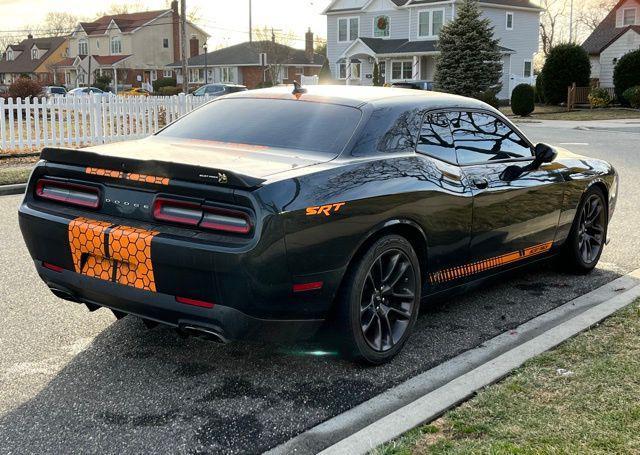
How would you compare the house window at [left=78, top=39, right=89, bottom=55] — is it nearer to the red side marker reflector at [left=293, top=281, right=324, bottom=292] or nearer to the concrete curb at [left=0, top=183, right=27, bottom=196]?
the concrete curb at [left=0, top=183, right=27, bottom=196]

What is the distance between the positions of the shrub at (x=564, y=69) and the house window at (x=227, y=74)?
128 feet

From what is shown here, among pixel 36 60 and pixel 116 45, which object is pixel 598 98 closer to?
pixel 116 45

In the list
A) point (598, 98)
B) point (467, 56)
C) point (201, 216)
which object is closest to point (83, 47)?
point (467, 56)

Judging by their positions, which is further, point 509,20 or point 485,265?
point 509,20

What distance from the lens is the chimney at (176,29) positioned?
7790 centimetres

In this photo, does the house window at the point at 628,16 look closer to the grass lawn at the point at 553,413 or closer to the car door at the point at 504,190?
the car door at the point at 504,190

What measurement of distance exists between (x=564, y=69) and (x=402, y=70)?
13.5 metres

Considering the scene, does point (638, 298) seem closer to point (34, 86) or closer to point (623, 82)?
point (34, 86)

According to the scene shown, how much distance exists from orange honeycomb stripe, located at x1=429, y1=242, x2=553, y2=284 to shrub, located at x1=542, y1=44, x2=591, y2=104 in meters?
38.1

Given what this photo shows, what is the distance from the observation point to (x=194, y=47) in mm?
82062

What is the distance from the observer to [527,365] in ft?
13.8

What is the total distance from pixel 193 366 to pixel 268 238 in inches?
47.0

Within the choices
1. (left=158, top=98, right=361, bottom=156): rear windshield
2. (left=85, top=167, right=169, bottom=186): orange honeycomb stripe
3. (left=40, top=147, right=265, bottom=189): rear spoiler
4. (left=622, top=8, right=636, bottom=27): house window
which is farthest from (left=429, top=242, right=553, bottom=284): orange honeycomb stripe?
(left=622, top=8, right=636, bottom=27): house window

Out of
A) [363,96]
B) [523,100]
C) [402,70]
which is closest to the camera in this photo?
[363,96]
